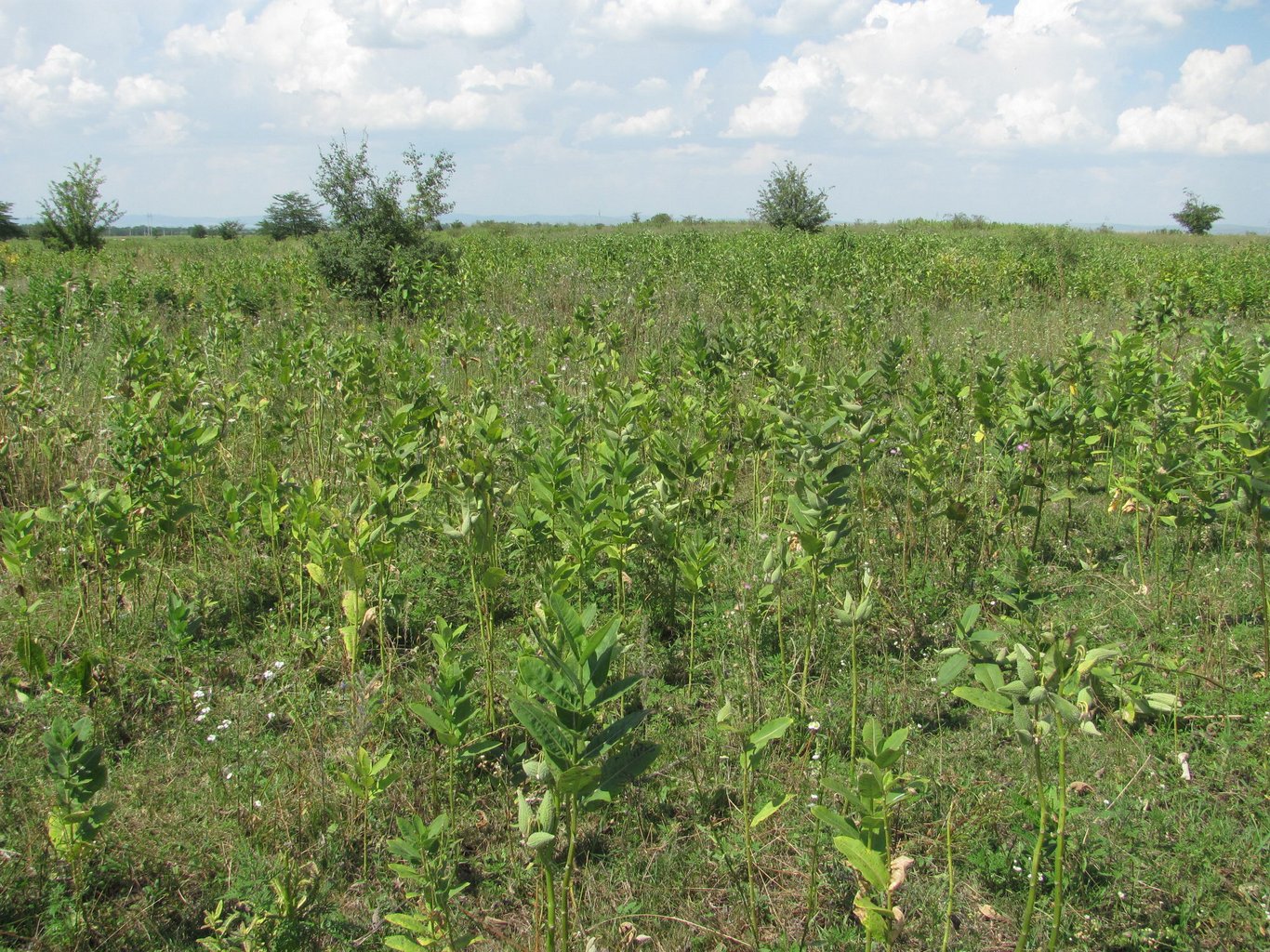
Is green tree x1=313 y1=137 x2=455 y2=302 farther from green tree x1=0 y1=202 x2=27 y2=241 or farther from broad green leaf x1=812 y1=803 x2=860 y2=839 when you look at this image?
green tree x1=0 y1=202 x2=27 y2=241

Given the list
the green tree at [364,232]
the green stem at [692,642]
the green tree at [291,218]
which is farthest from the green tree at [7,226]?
the green stem at [692,642]

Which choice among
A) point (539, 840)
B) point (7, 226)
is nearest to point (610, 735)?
point (539, 840)

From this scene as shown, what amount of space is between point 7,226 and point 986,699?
46.1m

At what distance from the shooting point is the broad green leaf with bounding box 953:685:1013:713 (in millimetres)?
1609

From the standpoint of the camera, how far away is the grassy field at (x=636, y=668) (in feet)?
6.84

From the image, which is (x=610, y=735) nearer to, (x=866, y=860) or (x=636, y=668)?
(x=866, y=860)

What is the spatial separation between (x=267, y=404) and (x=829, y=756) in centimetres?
363

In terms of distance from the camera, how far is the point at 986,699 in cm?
162

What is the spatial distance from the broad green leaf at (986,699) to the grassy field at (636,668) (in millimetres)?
10

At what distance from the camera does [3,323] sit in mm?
Answer: 7137

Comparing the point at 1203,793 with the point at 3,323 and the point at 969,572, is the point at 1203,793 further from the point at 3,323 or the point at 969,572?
the point at 3,323

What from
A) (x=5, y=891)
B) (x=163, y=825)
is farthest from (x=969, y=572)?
(x=5, y=891)

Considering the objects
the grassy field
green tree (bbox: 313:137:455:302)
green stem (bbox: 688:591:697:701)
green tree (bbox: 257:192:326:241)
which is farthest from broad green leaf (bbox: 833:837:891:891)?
green tree (bbox: 257:192:326:241)

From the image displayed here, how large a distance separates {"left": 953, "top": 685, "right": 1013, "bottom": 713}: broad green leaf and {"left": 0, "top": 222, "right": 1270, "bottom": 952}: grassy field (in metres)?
0.01
